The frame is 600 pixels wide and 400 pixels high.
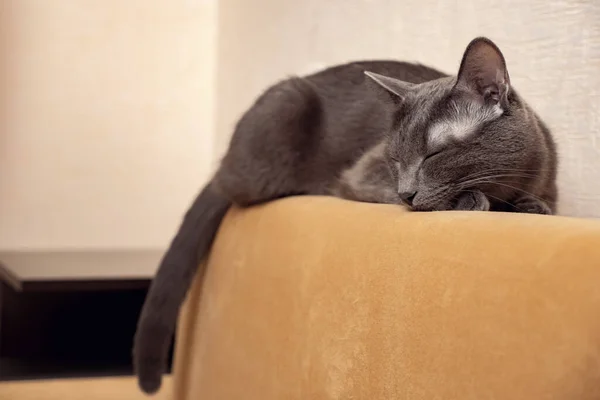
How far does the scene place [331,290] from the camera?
991 mm

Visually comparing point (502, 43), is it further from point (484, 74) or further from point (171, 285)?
point (171, 285)

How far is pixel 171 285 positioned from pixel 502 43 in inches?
32.7

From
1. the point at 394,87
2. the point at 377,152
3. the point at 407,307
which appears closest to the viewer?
the point at 407,307

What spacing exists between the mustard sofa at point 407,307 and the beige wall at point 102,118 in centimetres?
179

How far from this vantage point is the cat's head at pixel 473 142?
0.96 m

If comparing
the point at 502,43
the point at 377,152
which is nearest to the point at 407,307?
the point at 377,152

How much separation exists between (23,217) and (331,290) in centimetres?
232

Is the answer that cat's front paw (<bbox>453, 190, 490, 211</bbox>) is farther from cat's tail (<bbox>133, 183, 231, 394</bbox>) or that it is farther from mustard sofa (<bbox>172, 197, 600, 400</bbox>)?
cat's tail (<bbox>133, 183, 231, 394</bbox>)

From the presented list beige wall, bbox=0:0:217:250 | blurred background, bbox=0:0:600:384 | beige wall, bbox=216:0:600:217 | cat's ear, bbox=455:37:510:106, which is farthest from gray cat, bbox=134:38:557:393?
beige wall, bbox=0:0:217:250

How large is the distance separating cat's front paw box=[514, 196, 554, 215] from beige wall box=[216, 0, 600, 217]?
14 cm

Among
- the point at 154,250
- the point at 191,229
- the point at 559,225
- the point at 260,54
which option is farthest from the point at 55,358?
the point at 559,225

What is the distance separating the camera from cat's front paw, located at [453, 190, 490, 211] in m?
0.97

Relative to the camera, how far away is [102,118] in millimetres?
3078

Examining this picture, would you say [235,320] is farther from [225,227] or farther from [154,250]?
[154,250]
